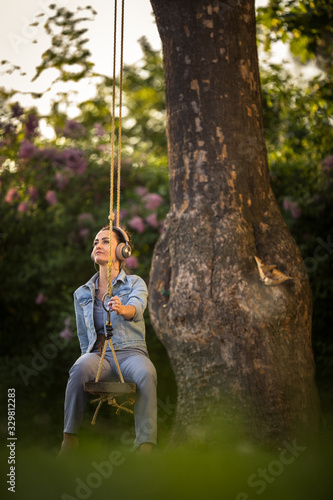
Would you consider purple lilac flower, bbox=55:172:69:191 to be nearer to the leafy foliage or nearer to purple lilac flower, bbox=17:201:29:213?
purple lilac flower, bbox=17:201:29:213

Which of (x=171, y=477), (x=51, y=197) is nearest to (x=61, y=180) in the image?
(x=51, y=197)

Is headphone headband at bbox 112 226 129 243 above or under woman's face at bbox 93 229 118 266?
above

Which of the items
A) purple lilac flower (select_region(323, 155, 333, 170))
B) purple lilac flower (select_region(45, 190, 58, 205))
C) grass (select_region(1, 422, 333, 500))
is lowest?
grass (select_region(1, 422, 333, 500))

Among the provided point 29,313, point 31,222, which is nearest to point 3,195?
point 31,222

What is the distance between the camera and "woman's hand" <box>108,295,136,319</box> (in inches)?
143

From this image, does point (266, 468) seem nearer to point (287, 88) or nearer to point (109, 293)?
point (109, 293)

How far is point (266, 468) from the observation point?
9.80ft

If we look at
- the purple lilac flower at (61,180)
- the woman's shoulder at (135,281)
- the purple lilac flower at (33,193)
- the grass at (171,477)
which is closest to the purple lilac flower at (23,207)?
the purple lilac flower at (33,193)

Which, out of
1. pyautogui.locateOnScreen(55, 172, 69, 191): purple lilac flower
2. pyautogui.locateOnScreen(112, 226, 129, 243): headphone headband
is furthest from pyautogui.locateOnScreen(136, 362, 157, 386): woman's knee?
pyautogui.locateOnScreen(55, 172, 69, 191): purple lilac flower

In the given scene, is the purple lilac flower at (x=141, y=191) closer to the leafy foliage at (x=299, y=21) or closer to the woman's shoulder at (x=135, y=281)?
the leafy foliage at (x=299, y=21)

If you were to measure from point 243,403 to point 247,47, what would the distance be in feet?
8.17

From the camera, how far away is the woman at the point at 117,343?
3.65m

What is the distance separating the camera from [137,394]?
12.2 feet

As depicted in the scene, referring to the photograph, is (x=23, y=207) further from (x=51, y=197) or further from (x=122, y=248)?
(x=122, y=248)
